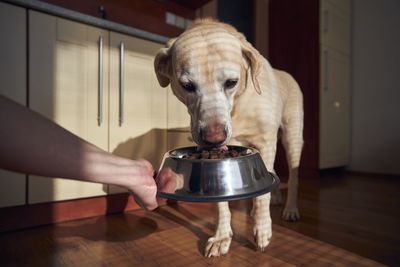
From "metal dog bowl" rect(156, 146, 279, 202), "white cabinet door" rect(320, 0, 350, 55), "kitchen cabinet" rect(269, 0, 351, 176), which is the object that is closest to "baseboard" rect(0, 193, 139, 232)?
"metal dog bowl" rect(156, 146, 279, 202)

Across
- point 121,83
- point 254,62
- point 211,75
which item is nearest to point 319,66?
point 254,62

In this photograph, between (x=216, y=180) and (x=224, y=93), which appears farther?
(x=224, y=93)

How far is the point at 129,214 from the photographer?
1523 mm

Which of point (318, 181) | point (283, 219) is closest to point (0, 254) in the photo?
point (283, 219)

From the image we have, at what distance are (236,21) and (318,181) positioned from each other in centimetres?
208

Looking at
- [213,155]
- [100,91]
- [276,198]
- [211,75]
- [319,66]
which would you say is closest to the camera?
[213,155]

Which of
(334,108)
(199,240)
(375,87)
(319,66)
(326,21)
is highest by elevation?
(326,21)

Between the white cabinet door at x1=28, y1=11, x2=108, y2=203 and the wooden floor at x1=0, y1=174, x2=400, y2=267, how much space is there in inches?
7.6

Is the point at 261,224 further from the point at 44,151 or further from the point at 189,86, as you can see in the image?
the point at 44,151

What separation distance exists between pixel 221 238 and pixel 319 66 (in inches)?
88.5

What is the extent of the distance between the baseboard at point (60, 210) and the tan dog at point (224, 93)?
0.72 m

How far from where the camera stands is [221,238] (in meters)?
1.04

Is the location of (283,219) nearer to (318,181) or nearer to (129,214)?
(129,214)

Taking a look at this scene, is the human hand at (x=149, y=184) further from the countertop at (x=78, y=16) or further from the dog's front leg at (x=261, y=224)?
the countertop at (x=78, y=16)
